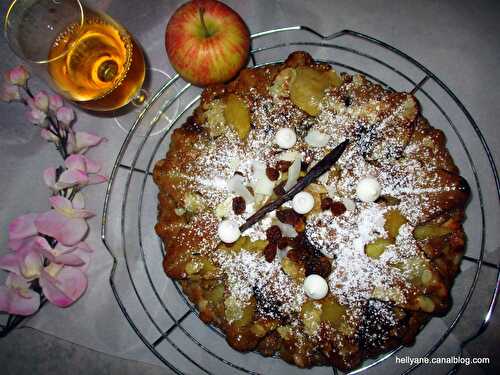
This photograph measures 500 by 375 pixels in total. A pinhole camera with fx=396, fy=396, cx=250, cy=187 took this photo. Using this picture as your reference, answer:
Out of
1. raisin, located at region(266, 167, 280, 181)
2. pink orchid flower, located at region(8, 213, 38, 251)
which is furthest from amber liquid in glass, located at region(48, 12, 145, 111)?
raisin, located at region(266, 167, 280, 181)

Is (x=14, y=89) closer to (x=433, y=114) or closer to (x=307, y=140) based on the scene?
(x=307, y=140)

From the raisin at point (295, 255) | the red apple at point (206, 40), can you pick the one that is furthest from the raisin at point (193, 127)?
the raisin at point (295, 255)

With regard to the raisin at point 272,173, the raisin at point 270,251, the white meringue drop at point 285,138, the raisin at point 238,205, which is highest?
the white meringue drop at point 285,138

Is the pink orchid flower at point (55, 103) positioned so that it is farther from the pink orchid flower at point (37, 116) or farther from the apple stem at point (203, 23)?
the apple stem at point (203, 23)

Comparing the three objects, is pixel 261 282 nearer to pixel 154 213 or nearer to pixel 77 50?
pixel 154 213

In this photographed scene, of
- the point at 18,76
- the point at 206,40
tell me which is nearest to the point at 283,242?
the point at 206,40
